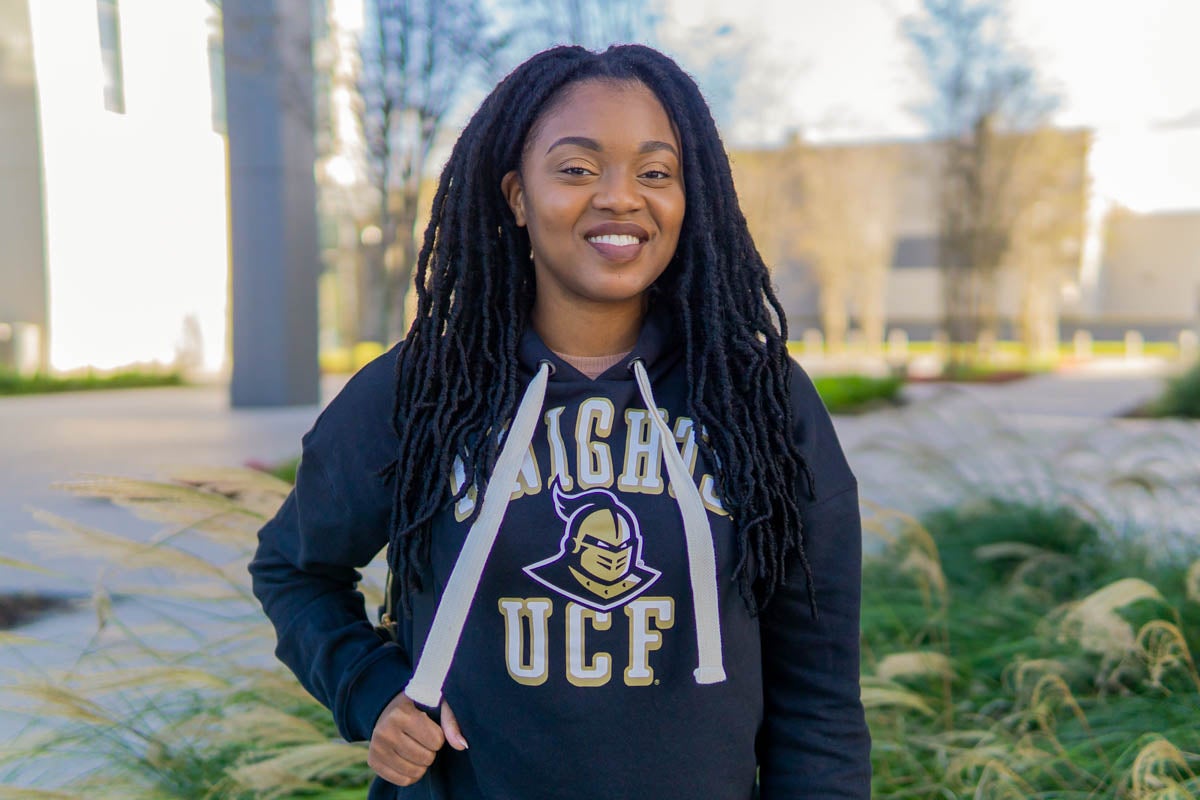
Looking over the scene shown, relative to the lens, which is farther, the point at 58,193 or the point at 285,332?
the point at 58,193

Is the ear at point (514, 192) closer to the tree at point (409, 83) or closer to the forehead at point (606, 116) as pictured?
the forehead at point (606, 116)

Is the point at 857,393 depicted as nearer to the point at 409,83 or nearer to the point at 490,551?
the point at 409,83

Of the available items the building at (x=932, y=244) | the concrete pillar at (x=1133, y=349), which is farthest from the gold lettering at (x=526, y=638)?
the concrete pillar at (x=1133, y=349)

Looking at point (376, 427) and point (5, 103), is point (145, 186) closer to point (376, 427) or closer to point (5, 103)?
point (5, 103)

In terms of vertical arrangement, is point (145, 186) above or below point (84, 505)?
above

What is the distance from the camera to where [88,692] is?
232cm

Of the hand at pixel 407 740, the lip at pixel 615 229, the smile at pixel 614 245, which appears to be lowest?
the hand at pixel 407 740

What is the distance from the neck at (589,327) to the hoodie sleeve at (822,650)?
0.27 m

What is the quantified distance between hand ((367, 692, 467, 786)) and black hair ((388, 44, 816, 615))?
0.57ft

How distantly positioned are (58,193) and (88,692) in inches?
656

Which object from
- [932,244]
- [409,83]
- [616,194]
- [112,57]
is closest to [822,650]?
[616,194]

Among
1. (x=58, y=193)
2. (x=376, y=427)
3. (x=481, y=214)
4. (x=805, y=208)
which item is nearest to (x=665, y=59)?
(x=481, y=214)

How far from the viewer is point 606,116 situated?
1.46 meters

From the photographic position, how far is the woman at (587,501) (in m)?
1.38
